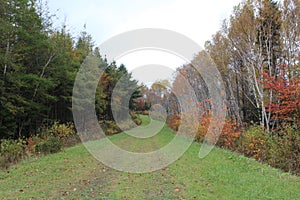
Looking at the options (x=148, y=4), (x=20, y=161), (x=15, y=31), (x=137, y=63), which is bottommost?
(x=20, y=161)

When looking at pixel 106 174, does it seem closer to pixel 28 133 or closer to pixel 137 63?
pixel 137 63

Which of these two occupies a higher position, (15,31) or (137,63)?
(15,31)

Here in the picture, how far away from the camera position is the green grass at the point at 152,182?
399cm

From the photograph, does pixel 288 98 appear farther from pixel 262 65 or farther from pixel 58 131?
pixel 58 131

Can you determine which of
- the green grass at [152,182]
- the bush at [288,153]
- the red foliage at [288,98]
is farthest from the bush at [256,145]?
the red foliage at [288,98]

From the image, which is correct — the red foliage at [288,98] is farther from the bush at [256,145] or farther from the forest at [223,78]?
the bush at [256,145]

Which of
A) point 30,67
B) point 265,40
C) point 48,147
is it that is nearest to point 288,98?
point 265,40

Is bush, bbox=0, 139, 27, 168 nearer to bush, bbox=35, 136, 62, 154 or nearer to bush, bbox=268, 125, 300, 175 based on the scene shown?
bush, bbox=35, 136, 62, 154

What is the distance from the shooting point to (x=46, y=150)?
28.2 ft

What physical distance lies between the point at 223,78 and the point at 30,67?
12446 millimetres

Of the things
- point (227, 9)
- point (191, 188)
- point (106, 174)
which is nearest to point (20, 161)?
point (106, 174)

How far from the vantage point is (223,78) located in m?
15.9

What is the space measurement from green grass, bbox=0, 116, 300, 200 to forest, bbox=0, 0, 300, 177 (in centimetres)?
159

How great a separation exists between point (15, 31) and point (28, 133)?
4.95 metres
